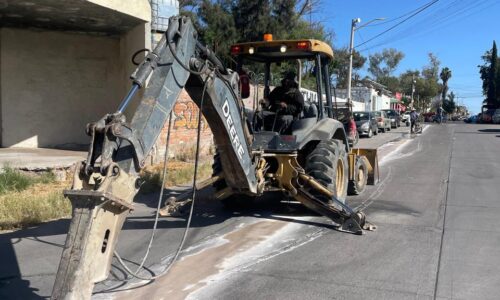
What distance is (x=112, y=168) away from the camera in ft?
12.6

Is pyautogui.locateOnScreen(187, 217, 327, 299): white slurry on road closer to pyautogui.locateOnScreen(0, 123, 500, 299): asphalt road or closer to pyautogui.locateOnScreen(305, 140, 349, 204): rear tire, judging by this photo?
pyautogui.locateOnScreen(0, 123, 500, 299): asphalt road

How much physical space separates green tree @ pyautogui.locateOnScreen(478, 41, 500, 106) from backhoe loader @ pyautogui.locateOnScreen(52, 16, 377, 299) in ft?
267

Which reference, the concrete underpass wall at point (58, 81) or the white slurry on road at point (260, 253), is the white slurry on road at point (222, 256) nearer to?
the white slurry on road at point (260, 253)

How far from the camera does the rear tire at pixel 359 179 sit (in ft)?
33.1

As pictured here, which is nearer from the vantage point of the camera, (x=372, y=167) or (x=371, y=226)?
(x=371, y=226)

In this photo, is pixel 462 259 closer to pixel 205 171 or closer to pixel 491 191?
pixel 491 191

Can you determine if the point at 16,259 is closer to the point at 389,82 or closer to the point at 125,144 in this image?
the point at 125,144

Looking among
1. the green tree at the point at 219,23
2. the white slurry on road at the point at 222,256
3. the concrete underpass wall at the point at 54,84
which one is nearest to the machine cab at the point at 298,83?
the white slurry on road at the point at 222,256

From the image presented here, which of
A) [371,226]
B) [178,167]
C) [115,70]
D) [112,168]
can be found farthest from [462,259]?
[115,70]

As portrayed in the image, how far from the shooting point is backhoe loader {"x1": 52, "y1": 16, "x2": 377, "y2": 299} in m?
3.59

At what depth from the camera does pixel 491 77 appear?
87875 mm

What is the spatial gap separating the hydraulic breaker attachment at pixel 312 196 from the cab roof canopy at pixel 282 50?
→ 65.4 inches

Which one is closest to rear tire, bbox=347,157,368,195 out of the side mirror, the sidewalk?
the side mirror

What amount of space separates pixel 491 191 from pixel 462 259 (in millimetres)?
5507
